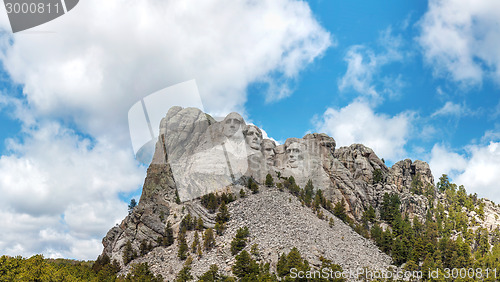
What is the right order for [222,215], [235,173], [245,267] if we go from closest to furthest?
[245,267], [222,215], [235,173]

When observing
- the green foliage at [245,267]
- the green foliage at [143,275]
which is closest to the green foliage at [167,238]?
the green foliage at [143,275]

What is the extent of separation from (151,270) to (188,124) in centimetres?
4827

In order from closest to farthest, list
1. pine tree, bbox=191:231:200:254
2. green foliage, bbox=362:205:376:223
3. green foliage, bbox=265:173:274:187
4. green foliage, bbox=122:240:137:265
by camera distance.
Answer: pine tree, bbox=191:231:200:254 < green foliage, bbox=122:240:137:265 < green foliage, bbox=265:173:274:187 < green foliage, bbox=362:205:376:223

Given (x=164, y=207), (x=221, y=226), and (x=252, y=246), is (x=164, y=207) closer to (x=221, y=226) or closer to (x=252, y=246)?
(x=221, y=226)

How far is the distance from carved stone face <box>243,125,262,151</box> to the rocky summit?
1.05ft

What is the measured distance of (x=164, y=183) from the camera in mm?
102625

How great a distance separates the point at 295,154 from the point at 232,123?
23.5 metres

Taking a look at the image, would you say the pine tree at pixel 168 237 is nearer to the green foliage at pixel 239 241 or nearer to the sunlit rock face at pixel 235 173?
the sunlit rock face at pixel 235 173

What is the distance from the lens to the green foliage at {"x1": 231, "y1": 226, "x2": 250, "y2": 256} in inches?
2982

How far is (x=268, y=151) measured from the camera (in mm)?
126062

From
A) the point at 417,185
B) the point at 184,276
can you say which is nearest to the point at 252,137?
the point at 184,276

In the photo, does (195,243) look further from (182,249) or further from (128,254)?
(128,254)

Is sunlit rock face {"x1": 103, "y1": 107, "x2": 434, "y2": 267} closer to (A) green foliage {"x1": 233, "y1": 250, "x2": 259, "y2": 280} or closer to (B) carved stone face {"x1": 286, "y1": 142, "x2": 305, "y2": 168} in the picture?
(B) carved stone face {"x1": 286, "y1": 142, "x2": 305, "y2": 168}

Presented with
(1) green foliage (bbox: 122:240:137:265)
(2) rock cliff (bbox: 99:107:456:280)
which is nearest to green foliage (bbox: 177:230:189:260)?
(2) rock cliff (bbox: 99:107:456:280)
